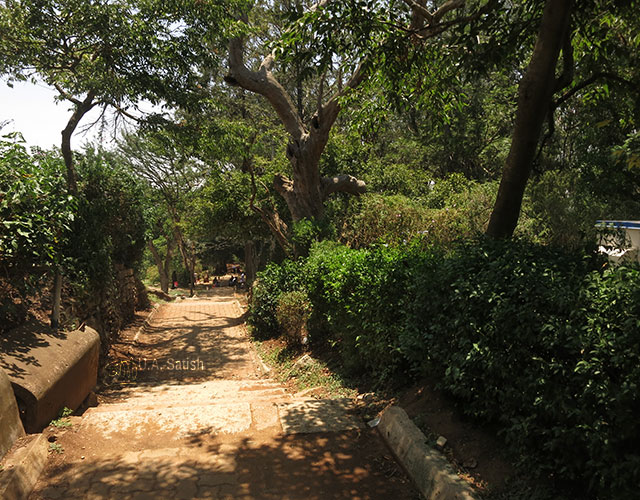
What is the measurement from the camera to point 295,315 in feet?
31.0

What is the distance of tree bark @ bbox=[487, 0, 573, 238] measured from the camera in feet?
15.9

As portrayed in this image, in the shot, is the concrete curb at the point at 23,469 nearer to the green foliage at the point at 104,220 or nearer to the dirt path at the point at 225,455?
the dirt path at the point at 225,455

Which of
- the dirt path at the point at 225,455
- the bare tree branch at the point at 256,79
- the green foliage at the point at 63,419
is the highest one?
the bare tree branch at the point at 256,79

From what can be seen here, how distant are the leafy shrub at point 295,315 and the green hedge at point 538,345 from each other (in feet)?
14.4

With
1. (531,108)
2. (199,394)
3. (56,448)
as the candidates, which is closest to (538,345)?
(531,108)

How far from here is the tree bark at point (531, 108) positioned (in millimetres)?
4859

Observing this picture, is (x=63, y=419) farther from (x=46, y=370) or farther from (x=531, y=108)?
(x=531, y=108)

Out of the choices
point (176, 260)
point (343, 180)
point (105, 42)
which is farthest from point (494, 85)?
point (176, 260)

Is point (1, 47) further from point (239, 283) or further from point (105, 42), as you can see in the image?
point (239, 283)

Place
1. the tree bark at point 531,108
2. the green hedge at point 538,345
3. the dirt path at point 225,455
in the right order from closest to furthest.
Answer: the green hedge at point 538,345, the dirt path at point 225,455, the tree bark at point 531,108

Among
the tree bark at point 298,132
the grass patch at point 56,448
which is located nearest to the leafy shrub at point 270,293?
the tree bark at point 298,132

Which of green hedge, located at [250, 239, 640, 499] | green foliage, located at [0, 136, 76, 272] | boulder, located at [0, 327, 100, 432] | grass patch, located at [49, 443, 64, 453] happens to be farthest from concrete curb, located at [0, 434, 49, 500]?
green hedge, located at [250, 239, 640, 499]

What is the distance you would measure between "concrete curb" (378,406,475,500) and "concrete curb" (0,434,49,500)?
3.09m

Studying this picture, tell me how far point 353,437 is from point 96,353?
3.94 metres
